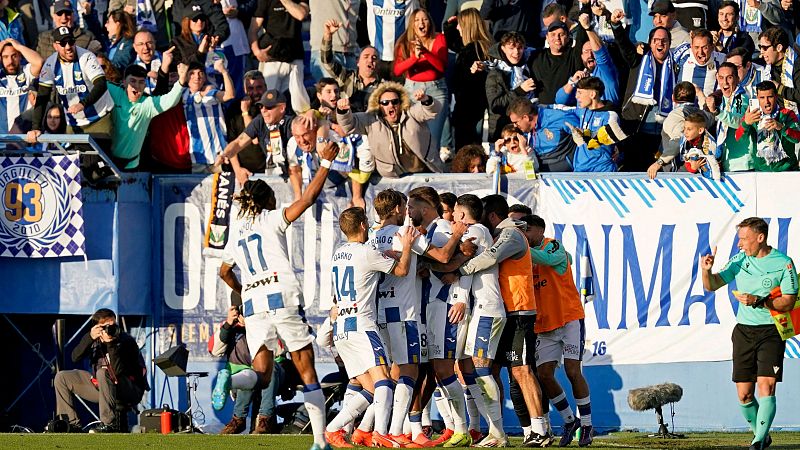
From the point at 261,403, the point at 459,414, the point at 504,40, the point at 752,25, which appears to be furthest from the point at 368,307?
the point at 752,25

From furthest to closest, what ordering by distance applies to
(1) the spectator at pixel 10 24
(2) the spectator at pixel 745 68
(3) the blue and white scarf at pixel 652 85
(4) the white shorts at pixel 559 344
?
(1) the spectator at pixel 10 24 → (3) the blue and white scarf at pixel 652 85 → (2) the spectator at pixel 745 68 → (4) the white shorts at pixel 559 344

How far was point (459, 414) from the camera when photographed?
41.9 ft

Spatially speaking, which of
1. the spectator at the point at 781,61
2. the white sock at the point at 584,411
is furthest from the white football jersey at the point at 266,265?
the spectator at the point at 781,61

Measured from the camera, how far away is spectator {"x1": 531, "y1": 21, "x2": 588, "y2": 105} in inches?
685

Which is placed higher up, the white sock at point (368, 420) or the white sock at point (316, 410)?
the white sock at point (316, 410)

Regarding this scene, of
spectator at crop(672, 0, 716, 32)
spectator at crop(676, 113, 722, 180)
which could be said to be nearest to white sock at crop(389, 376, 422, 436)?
spectator at crop(676, 113, 722, 180)

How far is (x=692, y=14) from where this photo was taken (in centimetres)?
1816

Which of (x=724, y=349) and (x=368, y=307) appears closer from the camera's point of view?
→ (x=368, y=307)

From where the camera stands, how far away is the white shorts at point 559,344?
1362 centimetres

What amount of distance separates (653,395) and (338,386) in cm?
338

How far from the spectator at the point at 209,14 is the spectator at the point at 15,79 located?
1.98m

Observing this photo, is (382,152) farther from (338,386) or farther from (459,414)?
(459,414)

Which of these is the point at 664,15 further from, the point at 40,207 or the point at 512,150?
the point at 40,207

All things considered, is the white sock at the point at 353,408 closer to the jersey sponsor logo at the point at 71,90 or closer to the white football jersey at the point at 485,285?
the white football jersey at the point at 485,285
